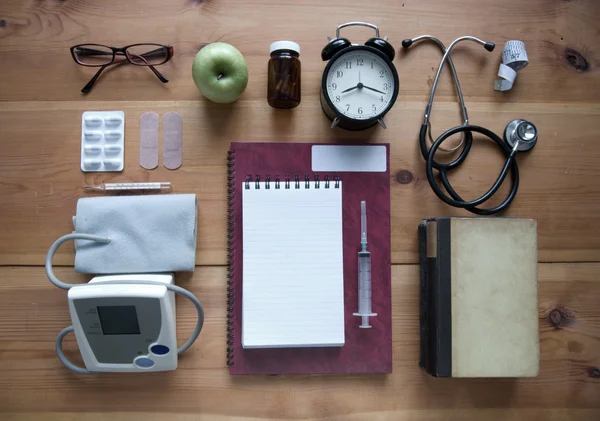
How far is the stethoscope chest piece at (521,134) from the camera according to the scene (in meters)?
0.87

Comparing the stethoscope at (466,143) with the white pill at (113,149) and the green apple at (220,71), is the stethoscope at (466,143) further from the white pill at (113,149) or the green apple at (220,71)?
the white pill at (113,149)

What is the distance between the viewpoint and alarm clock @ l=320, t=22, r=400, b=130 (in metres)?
0.80

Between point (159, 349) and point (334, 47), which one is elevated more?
point (334, 47)

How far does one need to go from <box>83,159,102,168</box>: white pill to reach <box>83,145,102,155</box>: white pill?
0.04ft

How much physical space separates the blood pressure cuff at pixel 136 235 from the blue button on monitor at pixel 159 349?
0.41 ft

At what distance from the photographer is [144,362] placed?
0.80 metres

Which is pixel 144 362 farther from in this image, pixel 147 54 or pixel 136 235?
pixel 147 54

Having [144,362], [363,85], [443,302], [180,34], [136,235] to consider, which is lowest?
[144,362]

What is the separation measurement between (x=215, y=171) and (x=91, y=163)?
22 centimetres

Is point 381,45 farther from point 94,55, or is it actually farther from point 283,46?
point 94,55

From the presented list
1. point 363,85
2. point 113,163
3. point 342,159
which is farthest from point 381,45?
point 113,163

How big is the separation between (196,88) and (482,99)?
53cm

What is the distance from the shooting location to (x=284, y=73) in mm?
828

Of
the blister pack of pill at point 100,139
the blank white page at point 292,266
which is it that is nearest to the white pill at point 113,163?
the blister pack of pill at point 100,139
